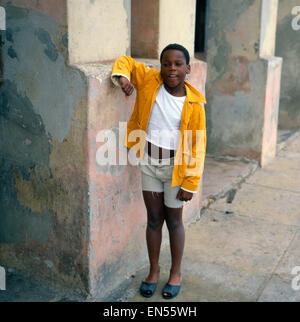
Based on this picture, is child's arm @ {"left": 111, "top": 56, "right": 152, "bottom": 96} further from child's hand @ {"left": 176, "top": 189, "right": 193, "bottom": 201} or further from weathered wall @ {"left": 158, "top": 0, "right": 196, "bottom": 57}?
child's hand @ {"left": 176, "top": 189, "right": 193, "bottom": 201}

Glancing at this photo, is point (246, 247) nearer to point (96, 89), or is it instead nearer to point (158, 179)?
point (158, 179)

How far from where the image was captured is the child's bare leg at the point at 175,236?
2938 millimetres

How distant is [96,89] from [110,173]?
0.57 metres

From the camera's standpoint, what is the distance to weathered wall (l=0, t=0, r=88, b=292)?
2.63 m

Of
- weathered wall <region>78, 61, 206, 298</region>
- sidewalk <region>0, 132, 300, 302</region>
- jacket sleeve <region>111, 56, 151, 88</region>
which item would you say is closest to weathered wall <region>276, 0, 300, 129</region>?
sidewalk <region>0, 132, 300, 302</region>

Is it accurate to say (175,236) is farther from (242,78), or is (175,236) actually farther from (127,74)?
(242,78)

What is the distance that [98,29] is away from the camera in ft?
8.96

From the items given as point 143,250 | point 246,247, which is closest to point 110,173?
point 143,250

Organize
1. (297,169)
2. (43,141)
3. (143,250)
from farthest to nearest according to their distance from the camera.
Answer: (297,169)
(143,250)
(43,141)

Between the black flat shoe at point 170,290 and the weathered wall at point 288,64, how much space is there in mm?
5781

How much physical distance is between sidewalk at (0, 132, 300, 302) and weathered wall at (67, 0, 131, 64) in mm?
1545

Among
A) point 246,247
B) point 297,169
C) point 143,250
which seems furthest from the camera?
point 297,169

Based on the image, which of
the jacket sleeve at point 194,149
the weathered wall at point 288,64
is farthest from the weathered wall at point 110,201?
the weathered wall at point 288,64
